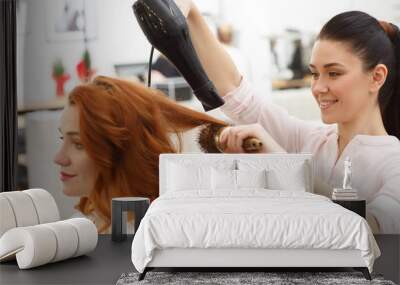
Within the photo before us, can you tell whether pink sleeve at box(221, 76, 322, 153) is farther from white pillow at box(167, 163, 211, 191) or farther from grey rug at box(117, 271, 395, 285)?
grey rug at box(117, 271, 395, 285)

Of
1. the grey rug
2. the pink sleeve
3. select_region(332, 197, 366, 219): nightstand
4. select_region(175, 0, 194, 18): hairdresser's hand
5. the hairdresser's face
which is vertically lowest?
the grey rug

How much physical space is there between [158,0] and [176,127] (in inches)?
52.8

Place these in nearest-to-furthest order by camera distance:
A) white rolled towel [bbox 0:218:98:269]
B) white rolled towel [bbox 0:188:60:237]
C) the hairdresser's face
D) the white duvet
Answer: the white duvet, white rolled towel [bbox 0:218:98:269], white rolled towel [bbox 0:188:60:237], the hairdresser's face

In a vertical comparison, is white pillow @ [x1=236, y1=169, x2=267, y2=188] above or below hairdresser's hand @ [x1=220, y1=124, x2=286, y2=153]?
below

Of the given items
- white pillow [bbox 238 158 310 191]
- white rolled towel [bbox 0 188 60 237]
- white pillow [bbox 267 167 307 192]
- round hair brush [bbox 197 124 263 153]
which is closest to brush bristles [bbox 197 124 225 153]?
round hair brush [bbox 197 124 263 153]

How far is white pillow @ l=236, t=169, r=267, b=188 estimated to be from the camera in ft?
20.8

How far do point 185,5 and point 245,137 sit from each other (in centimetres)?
154

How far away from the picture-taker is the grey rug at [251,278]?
476cm

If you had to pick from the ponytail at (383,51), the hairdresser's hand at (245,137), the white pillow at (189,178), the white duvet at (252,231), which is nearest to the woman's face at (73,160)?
the white pillow at (189,178)

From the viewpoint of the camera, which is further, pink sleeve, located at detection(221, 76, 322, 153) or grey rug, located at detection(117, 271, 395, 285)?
pink sleeve, located at detection(221, 76, 322, 153)

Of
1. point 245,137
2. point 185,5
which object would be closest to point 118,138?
point 245,137

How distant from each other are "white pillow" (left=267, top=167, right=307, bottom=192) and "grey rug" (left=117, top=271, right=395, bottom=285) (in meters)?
1.50

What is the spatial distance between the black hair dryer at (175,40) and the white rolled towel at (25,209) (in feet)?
6.86

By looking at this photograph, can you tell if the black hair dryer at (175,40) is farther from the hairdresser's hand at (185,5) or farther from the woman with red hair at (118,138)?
the woman with red hair at (118,138)
